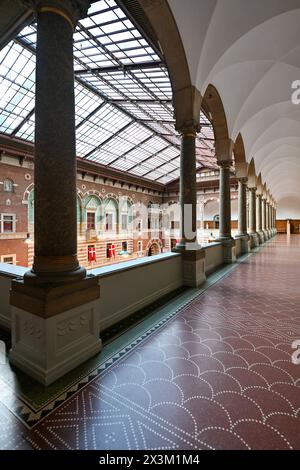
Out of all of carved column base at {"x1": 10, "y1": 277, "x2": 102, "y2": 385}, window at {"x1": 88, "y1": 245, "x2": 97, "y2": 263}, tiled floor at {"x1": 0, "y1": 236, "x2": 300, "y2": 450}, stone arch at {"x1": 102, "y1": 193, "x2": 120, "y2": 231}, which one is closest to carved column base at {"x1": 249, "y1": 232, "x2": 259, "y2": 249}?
tiled floor at {"x1": 0, "y1": 236, "x2": 300, "y2": 450}

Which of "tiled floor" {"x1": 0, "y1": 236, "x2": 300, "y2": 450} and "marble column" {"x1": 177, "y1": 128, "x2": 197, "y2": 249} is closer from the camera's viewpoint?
"tiled floor" {"x1": 0, "y1": 236, "x2": 300, "y2": 450}

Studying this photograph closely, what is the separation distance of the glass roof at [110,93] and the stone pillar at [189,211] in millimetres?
4782

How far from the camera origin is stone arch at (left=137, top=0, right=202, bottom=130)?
4632 mm

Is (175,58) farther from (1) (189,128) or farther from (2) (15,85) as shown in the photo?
(2) (15,85)

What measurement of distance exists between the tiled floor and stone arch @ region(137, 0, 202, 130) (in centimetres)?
462

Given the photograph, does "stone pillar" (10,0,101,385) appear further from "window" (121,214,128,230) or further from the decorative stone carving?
"window" (121,214,128,230)

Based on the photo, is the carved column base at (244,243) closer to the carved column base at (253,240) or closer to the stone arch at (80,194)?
the carved column base at (253,240)

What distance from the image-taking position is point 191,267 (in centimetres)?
575

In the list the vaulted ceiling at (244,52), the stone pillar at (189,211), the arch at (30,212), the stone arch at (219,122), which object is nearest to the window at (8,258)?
the arch at (30,212)

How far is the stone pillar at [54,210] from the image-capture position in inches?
96.3

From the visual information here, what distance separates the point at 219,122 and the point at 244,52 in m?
2.29

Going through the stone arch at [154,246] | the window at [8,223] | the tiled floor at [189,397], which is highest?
the window at [8,223]

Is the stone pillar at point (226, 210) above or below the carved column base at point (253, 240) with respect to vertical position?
above

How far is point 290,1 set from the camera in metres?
5.07
